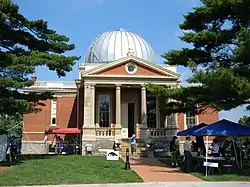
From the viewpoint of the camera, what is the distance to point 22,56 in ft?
62.0

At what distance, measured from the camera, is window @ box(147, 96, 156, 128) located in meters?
33.8

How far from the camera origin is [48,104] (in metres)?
39.0

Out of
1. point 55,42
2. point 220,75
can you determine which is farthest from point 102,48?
point 220,75

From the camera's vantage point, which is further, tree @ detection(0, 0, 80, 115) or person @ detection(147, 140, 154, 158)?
person @ detection(147, 140, 154, 158)

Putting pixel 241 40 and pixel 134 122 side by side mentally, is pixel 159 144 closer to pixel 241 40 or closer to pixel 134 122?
pixel 134 122

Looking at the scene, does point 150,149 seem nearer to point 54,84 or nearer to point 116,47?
point 116,47

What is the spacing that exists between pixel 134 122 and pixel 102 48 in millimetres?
9875

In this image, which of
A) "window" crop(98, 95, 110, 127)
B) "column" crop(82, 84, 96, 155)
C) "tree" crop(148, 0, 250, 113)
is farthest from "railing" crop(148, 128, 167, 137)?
"tree" crop(148, 0, 250, 113)

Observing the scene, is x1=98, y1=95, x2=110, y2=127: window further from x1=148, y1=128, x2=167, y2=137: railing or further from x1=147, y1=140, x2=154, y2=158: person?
x1=147, y1=140, x2=154, y2=158: person

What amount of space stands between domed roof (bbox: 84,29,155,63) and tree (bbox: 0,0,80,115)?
1720 centimetres

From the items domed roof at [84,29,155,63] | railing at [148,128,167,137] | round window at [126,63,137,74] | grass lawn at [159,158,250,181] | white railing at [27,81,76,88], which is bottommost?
grass lawn at [159,158,250,181]

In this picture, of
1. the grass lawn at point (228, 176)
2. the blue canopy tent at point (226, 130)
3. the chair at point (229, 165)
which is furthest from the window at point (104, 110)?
the grass lawn at point (228, 176)

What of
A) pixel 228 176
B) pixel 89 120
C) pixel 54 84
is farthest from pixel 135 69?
pixel 228 176

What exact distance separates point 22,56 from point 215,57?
9924mm
